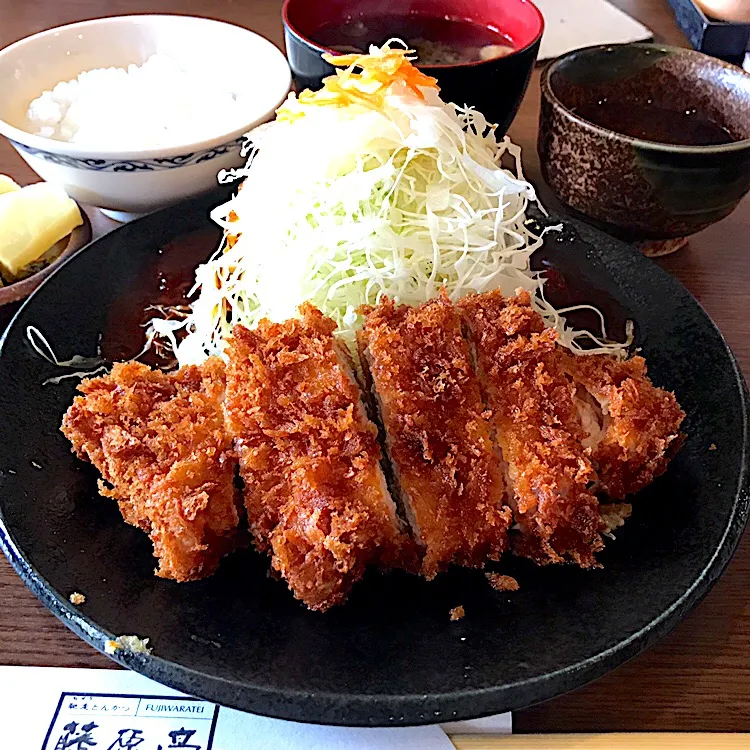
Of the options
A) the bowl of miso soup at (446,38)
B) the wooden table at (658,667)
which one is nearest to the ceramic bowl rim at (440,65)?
the bowl of miso soup at (446,38)

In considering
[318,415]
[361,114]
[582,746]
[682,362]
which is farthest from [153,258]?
[582,746]

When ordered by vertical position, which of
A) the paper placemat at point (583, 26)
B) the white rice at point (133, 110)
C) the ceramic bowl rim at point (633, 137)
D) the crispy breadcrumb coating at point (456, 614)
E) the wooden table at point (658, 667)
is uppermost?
the ceramic bowl rim at point (633, 137)

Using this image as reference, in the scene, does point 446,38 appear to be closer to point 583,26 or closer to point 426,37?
point 426,37

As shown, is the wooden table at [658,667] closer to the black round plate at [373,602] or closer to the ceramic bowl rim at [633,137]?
the black round plate at [373,602]

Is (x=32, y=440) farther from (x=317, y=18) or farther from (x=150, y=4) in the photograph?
(x=150, y=4)

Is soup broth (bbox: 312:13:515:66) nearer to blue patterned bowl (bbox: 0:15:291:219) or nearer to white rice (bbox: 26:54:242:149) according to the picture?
blue patterned bowl (bbox: 0:15:291:219)

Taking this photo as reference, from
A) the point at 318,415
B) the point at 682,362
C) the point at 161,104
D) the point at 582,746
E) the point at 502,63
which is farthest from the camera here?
the point at 161,104

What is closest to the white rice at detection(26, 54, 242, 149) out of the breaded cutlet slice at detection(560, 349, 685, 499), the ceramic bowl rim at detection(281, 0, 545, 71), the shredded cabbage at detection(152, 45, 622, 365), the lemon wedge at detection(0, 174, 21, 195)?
the lemon wedge at detection(0, 174, 21, 195)

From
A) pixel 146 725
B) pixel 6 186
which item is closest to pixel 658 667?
pixel 146 725
